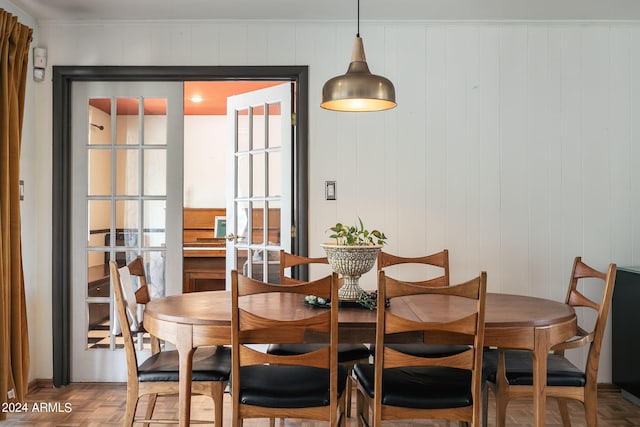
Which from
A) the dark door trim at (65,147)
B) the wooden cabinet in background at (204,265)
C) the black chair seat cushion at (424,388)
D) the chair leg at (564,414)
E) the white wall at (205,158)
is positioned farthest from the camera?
the white wall at (205,158)

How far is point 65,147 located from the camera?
3600mm

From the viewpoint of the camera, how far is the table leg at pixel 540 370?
2016mm

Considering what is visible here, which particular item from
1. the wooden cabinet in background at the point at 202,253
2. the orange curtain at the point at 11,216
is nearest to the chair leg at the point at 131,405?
the orange curtain at the point at 11,216

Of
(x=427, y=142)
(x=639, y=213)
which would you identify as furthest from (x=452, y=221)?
(x=639, y=213)

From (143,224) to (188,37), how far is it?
132 centimetres

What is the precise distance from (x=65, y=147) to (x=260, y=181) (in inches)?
52.5

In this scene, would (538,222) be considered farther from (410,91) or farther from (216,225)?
(216,225)

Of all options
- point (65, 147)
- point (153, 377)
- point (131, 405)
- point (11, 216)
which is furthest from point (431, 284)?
point (65, 147)

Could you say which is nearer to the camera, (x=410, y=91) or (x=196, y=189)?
(x=410, y=91)

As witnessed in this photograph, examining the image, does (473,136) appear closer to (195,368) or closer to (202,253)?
(195,368)

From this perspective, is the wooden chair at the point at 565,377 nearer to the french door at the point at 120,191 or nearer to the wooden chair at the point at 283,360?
the wooden chair at the point at 283,360

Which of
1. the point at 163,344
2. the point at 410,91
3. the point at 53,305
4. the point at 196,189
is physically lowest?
the point at 163,344

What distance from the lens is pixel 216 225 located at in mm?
5969

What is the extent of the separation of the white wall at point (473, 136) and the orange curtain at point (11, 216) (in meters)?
0.44
